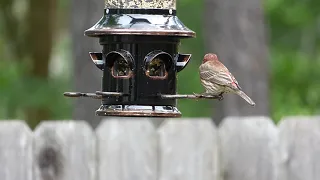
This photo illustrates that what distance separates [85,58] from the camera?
6578mm

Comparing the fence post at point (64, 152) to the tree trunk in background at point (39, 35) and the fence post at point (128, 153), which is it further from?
the tree trunk in background at point (39, 35)

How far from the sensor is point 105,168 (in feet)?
14.8

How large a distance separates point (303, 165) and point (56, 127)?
4.37 feet

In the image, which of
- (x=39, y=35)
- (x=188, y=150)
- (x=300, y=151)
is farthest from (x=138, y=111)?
(x=39, y=35)

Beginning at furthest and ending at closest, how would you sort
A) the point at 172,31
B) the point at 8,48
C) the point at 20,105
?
the point at 8,48 < the point at 20,105 < the point at 172,31

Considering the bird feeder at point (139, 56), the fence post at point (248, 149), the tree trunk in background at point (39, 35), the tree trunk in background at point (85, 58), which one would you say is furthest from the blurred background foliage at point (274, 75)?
the bird feeder at point (139, 56)

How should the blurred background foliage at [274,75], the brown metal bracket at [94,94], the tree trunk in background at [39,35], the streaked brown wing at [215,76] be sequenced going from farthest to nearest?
the tree trunk in background at [39,35] < the blurred background foliage at [274,75] < the streaked brown wing at [215,76] < the brown metal bracket at [94,94]

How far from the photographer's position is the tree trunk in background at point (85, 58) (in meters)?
6.46

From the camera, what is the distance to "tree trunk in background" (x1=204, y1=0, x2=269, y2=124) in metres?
6.55

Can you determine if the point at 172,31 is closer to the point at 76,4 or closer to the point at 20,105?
the point at 76,4

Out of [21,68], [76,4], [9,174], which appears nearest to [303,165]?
[9,174]

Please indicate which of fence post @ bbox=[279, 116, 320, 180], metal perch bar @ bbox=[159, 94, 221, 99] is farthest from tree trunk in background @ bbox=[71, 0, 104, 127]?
metal perch bar @ bbox=[159, 94, 221, 99]

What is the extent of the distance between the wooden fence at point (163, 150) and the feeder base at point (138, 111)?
572mm

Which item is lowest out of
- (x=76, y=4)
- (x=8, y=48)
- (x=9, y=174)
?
(x=8, y=48)
